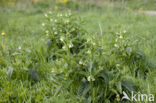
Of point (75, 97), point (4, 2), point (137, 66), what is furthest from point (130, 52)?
point (4, 2)

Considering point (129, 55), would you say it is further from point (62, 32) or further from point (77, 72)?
point (62, 32)

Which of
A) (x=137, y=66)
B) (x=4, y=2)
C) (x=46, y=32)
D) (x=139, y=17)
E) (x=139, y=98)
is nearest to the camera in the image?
(x=139, y=98)

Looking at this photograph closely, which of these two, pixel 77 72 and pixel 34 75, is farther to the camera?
pixel 34 75

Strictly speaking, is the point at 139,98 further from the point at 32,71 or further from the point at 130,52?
the point at 32,71

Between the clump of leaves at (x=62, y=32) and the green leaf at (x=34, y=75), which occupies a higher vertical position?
the clump of leaves at (x=62, y=32)

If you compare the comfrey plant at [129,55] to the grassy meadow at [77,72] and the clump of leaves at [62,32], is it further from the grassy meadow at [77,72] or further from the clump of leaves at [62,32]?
the clump of leaves at [62,32]

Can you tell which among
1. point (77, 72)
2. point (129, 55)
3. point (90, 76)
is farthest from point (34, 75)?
point (129, 55)

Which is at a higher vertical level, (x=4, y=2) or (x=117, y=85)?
(x=4, y=2)

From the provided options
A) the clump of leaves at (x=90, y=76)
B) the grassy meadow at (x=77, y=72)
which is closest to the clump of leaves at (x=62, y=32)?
the grassy meadow at (x=77, y=72)

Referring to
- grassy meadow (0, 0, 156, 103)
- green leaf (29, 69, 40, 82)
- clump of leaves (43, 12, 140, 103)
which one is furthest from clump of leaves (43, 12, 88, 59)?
clump of leaves (43, 12, 140, 103)

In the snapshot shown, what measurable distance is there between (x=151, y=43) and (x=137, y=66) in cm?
103

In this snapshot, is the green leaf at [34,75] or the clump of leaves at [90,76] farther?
the green leaf at [34,75]

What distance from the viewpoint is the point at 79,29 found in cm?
276

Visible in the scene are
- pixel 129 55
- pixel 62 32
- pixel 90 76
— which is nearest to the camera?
pixel 90 76
